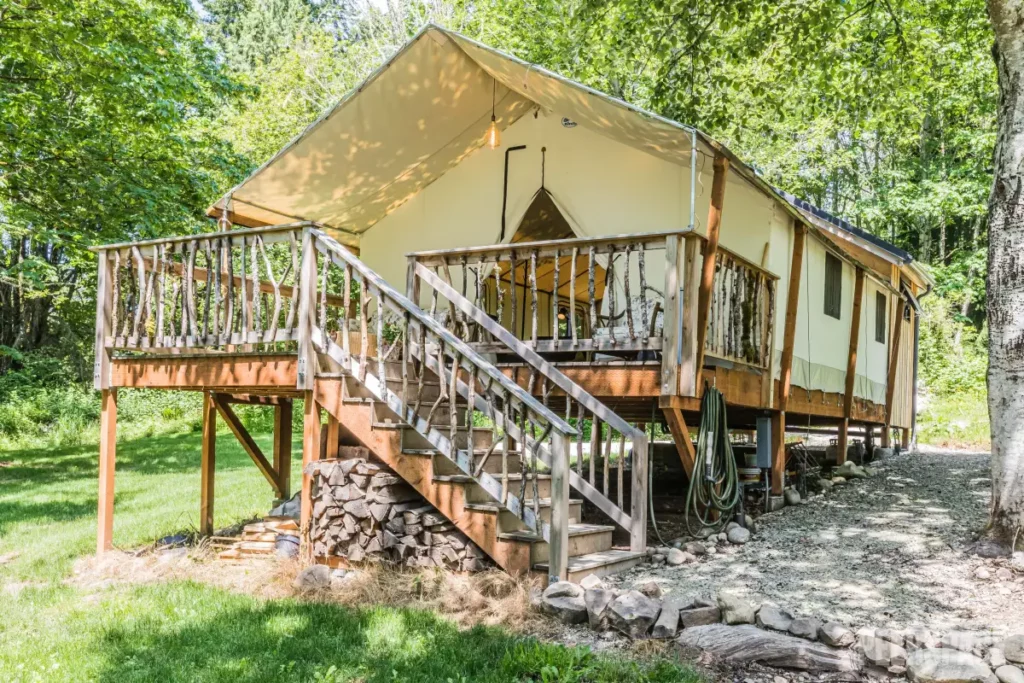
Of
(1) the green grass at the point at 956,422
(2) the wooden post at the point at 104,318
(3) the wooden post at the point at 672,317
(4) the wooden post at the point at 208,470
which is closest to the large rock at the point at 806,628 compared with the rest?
(3) the wooden post at the point at 672,317

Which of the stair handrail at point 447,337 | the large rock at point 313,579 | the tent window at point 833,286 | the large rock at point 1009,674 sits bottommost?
the large rock at point 313,579

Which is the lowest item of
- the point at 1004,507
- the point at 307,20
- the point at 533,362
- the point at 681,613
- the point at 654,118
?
the point at 681,613

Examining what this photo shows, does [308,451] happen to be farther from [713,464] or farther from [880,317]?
[880,317]

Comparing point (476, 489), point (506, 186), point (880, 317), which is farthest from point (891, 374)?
point (476, 489)

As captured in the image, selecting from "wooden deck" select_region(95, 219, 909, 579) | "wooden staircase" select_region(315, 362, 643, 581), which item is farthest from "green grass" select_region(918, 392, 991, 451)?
"wooden staircase" select_region(315, 362, 643, 581)

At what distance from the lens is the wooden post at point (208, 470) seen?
8664 millimetres

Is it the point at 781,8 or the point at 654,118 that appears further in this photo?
the point at 781,8

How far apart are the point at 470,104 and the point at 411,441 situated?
425cm

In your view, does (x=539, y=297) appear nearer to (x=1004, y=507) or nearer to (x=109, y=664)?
(x=1004, y=507)

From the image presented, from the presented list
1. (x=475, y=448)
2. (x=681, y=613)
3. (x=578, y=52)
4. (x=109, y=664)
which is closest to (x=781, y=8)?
(x=578, y=52)

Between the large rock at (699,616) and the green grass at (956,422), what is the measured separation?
12.1 m

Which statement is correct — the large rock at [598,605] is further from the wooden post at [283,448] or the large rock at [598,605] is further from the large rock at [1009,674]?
the wooden post at [283,448]

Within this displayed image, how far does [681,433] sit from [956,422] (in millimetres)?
13667

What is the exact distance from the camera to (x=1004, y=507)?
19.4ft
